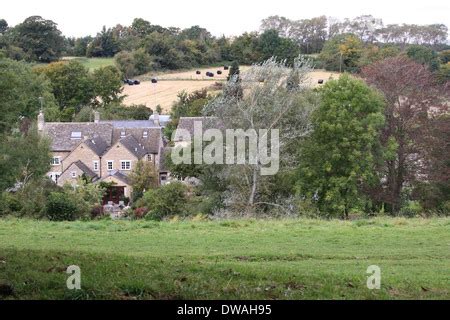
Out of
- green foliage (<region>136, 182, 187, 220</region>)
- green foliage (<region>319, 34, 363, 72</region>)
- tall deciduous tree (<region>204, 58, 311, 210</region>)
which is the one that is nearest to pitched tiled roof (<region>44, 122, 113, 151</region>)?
green foliage (<region>319, 34, 363, 72</region>)

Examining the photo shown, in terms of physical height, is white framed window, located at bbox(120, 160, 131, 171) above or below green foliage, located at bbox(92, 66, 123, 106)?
below

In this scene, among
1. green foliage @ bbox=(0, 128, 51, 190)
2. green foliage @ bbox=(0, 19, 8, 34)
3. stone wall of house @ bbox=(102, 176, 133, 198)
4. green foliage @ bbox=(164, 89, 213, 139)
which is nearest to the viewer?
green foliage @ bbox=(0, 128, 51, 190)

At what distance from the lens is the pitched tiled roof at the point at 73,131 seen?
54.3 m

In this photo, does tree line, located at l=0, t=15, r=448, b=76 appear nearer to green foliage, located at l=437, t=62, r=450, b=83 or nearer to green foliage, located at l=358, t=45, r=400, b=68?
green foliage, located at l=358, t=45, r=400, b=68

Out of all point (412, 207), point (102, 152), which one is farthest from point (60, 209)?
point (102, 152)

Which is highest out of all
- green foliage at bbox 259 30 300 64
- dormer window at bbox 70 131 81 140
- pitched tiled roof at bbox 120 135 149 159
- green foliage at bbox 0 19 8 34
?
green foliage at bbox 0 19 8 34

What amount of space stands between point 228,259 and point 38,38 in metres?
42.7

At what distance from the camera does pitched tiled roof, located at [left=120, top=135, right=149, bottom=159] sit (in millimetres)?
52375

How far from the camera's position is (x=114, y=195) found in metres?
48.0

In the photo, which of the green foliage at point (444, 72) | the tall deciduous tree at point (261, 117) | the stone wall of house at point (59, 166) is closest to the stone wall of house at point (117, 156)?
the stone wall of house at point (59, 166)

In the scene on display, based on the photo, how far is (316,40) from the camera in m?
59.4

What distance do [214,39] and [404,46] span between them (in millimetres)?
24029

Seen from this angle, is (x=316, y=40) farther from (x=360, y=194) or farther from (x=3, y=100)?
(x=3, y=100)

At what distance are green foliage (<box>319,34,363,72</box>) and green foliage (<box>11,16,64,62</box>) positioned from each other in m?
23.5
